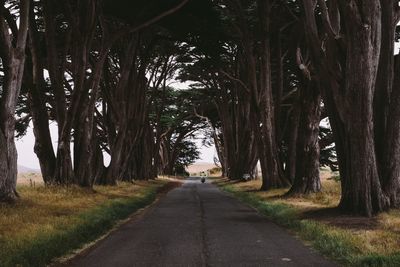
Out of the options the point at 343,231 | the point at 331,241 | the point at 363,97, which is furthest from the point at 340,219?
the point at 331,241

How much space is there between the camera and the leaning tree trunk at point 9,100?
12742 mm

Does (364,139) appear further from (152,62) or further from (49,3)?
(152,62)

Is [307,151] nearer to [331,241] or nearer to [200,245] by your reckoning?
[331,241]

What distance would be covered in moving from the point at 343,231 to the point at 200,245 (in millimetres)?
2618

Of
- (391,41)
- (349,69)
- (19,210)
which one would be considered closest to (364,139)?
(349,69)

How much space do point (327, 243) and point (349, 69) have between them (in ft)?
16.1

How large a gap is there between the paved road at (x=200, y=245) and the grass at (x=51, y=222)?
463 mm

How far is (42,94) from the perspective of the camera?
1867cm

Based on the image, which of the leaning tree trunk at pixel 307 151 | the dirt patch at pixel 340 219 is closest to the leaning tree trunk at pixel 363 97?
the dirt patch at pixel 340 219

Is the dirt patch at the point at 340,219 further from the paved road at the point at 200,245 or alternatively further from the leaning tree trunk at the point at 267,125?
the leaning tree trunk at the point at 267,125

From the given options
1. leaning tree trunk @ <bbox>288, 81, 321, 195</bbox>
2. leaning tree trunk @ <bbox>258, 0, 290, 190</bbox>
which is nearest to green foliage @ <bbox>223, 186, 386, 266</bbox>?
leaning tree trunk @ <bbox>288, 81, 321, 195</bbox>

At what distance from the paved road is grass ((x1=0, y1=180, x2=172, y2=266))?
1.52 ft

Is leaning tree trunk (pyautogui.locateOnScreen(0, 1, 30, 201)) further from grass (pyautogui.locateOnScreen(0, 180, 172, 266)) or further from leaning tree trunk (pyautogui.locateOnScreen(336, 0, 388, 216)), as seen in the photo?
leaning tree trunk (pyautogui.locateOnScreen(336, 0, 388, 216))

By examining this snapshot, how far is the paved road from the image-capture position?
7.56 m
